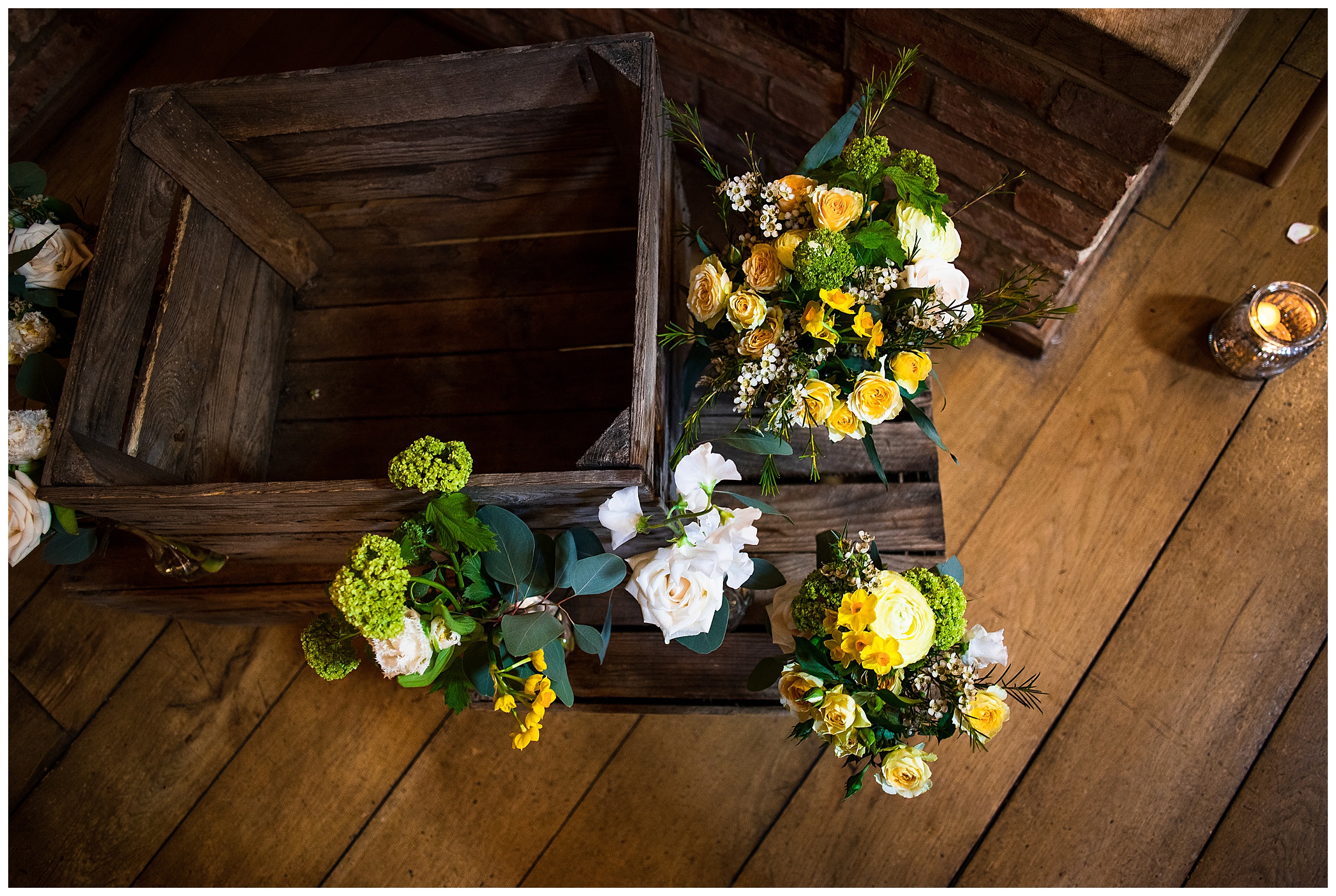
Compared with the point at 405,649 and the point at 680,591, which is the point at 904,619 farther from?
the point at 405,649

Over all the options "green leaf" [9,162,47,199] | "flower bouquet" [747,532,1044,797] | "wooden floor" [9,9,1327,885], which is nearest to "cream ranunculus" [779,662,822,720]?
"flower bouquet" [747,532,1044,797]

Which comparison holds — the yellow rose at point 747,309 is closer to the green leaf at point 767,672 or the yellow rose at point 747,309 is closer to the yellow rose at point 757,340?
the yellow rose at point 757,340

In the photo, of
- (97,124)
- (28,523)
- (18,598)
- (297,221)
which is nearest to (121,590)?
(28,523)

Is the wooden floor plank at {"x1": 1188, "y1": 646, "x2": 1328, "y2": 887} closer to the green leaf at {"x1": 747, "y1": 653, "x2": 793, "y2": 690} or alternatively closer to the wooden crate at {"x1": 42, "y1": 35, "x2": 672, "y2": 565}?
the green leaf at {"x1": 747, "y1": 653, "x2": 793, "y2": 690}

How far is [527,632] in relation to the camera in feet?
2.63

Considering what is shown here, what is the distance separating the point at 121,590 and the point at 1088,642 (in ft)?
5.07

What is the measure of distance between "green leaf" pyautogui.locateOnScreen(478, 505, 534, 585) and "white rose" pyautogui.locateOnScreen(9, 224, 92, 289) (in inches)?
29.4

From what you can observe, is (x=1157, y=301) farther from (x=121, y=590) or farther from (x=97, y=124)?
(x=97, y=124)

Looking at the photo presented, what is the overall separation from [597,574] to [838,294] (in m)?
0.38

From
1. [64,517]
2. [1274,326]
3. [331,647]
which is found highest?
[1274,326]

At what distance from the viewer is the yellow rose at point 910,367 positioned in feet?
2.72

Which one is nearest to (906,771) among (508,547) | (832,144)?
(508,547)

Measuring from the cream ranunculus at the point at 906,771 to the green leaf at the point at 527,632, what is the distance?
360 millimetres

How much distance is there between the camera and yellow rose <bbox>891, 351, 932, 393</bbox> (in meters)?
0.83
